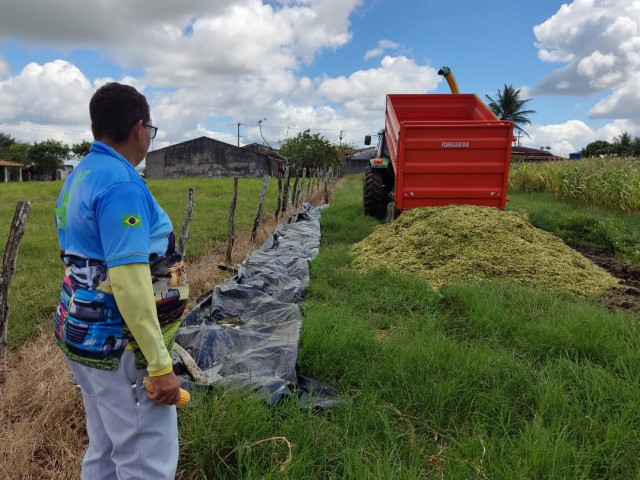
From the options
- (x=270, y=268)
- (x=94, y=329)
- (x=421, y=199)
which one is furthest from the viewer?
(x=421, y=199)

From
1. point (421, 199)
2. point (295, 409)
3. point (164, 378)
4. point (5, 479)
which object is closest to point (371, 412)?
point (295, 409)

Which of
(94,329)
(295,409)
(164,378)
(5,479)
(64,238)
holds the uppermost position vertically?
(64,238)

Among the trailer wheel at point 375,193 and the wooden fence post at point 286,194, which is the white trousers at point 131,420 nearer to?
the trailer wheel at point 375,193

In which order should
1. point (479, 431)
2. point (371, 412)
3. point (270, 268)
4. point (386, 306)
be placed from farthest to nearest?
point (270, 268)
point (386, 306)
point (371, 412)
point (479, 431)

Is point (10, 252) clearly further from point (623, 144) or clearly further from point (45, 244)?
point (623, 144)

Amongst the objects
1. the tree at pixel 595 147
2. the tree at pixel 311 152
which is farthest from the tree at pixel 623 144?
the tree at pixel 311 152

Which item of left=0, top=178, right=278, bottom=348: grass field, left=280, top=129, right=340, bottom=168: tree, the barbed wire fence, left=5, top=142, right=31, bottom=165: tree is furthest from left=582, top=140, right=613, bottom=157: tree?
left=5, top=142, right=31, bottom=165: tree

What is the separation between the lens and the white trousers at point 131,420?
Answer: 142cm

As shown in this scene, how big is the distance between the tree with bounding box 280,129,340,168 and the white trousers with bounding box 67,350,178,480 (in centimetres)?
4455

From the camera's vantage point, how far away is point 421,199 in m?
6.98

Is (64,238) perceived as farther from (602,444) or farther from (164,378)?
(602,444)

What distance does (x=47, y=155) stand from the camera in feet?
144

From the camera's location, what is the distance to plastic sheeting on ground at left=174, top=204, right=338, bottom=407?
2521 millimetres

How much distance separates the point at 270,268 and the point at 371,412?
267 cm
